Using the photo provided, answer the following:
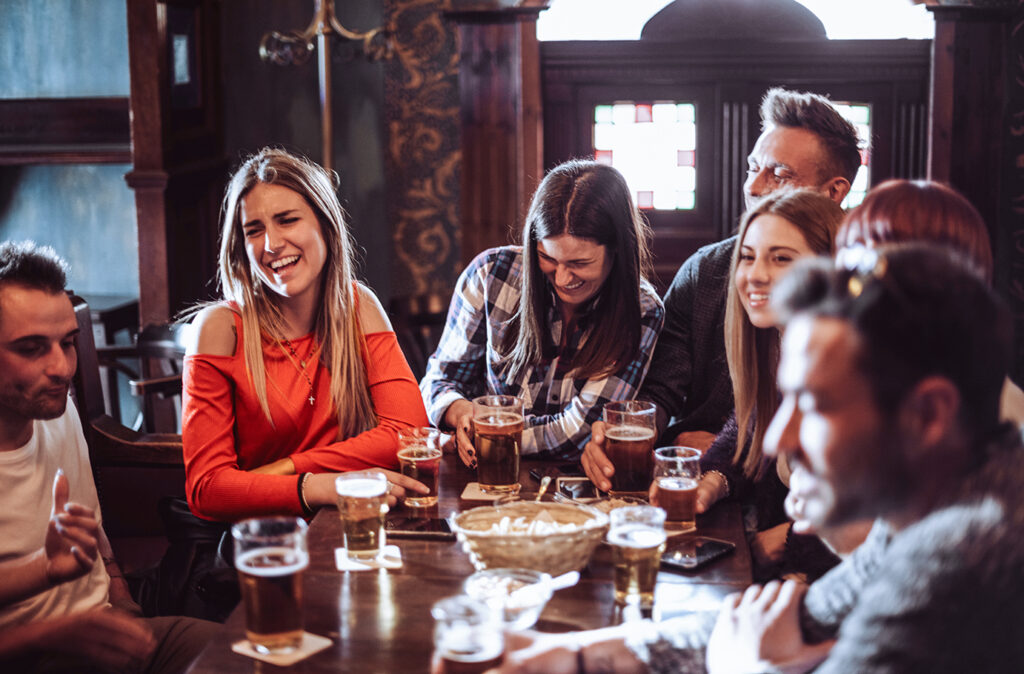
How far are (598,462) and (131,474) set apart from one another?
152 cm

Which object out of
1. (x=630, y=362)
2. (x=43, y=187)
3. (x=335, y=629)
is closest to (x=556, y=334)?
(x=630, y=362)

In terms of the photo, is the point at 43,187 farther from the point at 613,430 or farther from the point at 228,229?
the point at 613,430

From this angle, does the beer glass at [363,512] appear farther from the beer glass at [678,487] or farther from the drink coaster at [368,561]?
the beer glass at [678,487]

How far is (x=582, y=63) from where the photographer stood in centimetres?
479

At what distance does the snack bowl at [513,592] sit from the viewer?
1.40 meters

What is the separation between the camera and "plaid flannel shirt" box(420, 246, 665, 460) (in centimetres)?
238

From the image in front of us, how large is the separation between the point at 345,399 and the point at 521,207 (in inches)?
98.8

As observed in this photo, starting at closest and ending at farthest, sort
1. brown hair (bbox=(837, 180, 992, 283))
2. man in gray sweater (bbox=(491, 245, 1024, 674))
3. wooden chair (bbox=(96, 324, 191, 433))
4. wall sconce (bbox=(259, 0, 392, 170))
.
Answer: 1. man in gray sweater (bbox=(491, 245, 1024, 674))
2. brown hair (bbox=(837, 180, 992, 283))
3. wooden chair (bbox=(96, 324, 191, 433))
4. wall sconce (bbox=(259, 0, 392, 170))

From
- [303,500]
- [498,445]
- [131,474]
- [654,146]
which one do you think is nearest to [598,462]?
[498,445]

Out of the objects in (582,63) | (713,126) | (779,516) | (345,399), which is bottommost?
(779,516)

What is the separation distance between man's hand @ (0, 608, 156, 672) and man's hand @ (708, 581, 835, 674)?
2.79 ft

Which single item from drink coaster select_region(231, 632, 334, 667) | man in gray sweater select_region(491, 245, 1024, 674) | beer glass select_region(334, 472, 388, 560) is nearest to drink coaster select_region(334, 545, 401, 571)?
beer glass select_region(334, 472, 388, 560)

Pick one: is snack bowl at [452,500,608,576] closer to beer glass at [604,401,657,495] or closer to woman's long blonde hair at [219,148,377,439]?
beer glass at [604,401,657,495]

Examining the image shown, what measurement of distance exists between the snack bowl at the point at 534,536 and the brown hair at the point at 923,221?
620 millimetres
